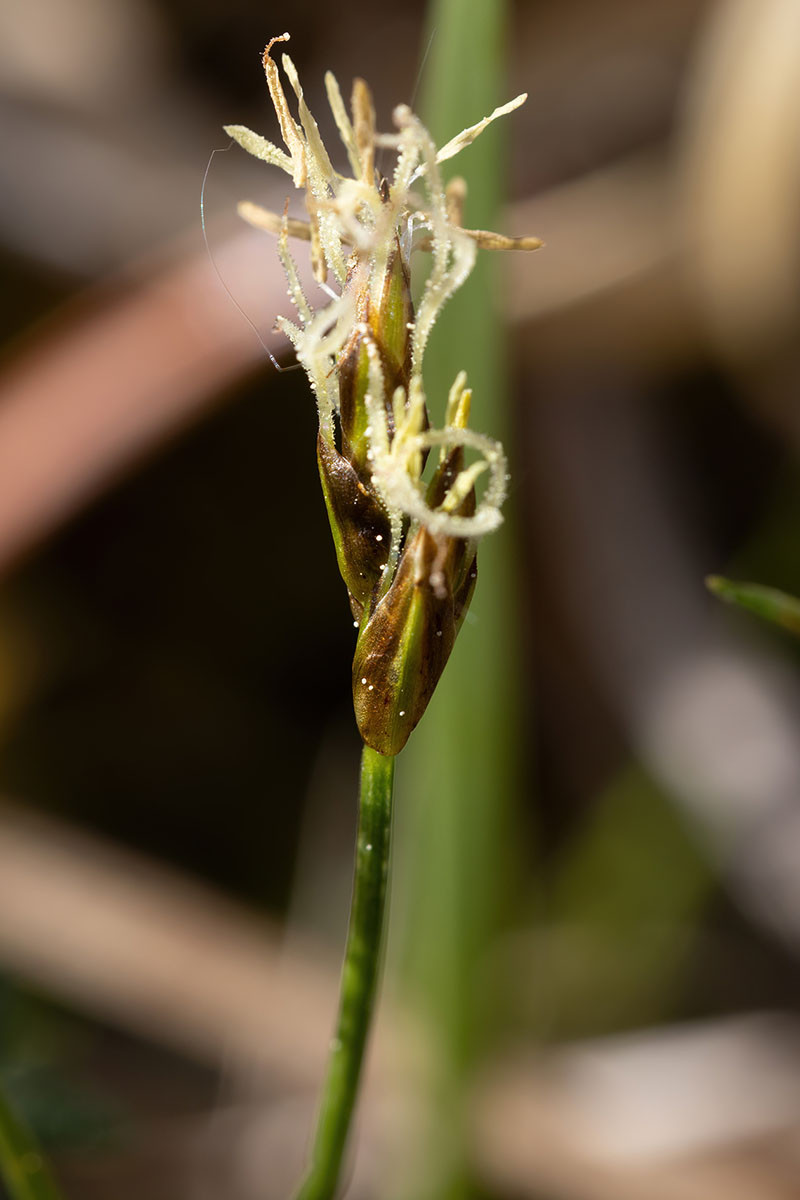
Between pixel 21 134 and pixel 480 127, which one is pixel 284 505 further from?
pixel 480 127

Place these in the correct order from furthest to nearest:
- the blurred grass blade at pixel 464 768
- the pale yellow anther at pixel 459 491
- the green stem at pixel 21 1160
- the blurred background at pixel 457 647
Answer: the blurred background at pixel 457 647, the blurred grass blade at pixel 464 768, the green stem at pixel 21 1160, the pale yellow anther at pixel 459 491

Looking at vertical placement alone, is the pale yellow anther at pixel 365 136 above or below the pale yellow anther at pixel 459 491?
above

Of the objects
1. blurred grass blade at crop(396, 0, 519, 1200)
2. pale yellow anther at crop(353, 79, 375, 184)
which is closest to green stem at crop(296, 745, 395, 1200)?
pale yellow anther at crop(353, 79, 375, 184)

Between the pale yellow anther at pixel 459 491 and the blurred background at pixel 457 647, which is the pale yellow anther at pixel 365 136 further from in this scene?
the blurred background at pixel 457 647

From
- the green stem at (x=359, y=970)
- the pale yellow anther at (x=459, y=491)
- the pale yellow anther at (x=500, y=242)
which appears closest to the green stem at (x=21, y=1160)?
the green stem at (x=359, y=970)

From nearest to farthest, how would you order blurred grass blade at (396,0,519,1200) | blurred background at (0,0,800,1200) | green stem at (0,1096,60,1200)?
green stem at (0,1096,60,1200), blurred grass blade at (396,0,519,1200), blurred background at (0,0,800,1200)

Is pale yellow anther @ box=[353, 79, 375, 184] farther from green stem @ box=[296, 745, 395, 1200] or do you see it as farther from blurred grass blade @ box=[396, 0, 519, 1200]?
blurred grass blade @ box=[396, 0, 519, 1200]
